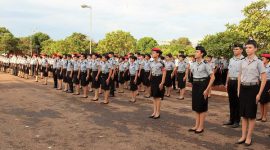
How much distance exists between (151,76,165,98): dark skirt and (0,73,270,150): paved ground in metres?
0.73

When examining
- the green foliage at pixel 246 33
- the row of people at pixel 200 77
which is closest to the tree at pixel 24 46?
the green foliage at pixel 246 33

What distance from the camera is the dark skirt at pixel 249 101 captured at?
6.38m

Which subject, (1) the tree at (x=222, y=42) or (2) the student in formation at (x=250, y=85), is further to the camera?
(1) the tree at (x=222, y=42)

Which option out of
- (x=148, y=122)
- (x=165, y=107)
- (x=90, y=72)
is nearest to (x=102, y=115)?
(x=148, y=122)

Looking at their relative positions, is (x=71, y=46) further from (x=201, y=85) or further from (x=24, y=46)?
(x=201, y=85)

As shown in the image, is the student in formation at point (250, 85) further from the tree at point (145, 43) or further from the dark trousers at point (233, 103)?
the tree at point (145, 43)

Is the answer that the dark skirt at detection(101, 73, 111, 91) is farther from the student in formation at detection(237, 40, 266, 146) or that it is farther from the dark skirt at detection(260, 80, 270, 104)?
the student in formation at detection(237, 40, 266, 146)

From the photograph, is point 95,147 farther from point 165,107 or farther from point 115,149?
point 165,107

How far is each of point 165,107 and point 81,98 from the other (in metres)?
4.09

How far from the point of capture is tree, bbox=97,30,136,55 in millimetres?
63719

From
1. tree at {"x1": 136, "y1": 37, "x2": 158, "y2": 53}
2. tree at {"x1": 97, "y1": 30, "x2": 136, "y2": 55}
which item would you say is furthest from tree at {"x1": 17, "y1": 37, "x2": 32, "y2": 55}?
tree at {"x1": 97, "y1": 30, "x2": 136, "y2": 55}

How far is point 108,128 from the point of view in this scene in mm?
7746

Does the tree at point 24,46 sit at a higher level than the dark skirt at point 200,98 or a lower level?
higher

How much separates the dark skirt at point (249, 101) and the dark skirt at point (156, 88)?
9.51 ft
